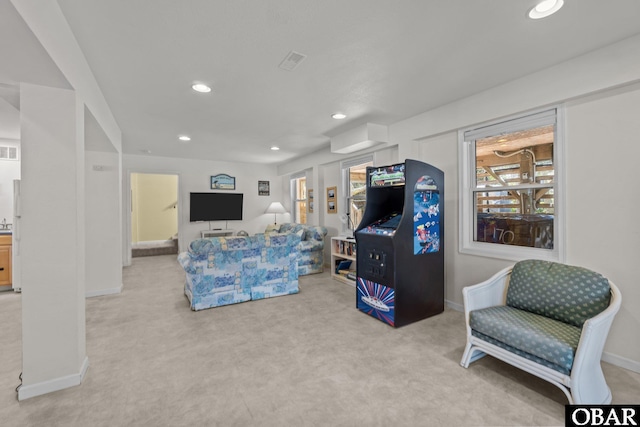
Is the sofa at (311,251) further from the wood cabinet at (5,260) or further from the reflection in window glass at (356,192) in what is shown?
the wood cabinet at (5,260)

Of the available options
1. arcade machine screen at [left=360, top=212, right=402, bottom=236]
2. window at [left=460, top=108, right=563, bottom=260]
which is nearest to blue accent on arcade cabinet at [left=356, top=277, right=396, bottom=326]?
arcade machine screen at [left=360, top=212, right=402, bottom=236]

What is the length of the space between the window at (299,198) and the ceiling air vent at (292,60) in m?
4.64

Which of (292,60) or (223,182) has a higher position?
(292,60)

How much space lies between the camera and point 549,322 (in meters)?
2.08

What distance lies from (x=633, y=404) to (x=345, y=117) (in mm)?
3632

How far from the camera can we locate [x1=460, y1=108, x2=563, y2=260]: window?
2693mm

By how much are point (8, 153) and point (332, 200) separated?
5.64 m

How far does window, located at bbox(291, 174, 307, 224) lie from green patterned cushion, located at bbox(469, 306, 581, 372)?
524 cm

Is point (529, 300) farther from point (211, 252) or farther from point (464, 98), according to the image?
point (211, 252)

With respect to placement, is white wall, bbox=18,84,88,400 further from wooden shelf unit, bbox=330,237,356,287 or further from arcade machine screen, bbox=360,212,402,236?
wooden shelf unit, bbox=330,237,356,287

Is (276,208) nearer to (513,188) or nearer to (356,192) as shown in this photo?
(356,192)

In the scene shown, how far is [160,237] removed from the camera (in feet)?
29.0

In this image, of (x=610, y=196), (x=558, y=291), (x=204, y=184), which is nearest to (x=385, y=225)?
(x=558, y=291)

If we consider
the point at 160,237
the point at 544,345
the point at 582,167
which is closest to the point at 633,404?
the point at 544,345
